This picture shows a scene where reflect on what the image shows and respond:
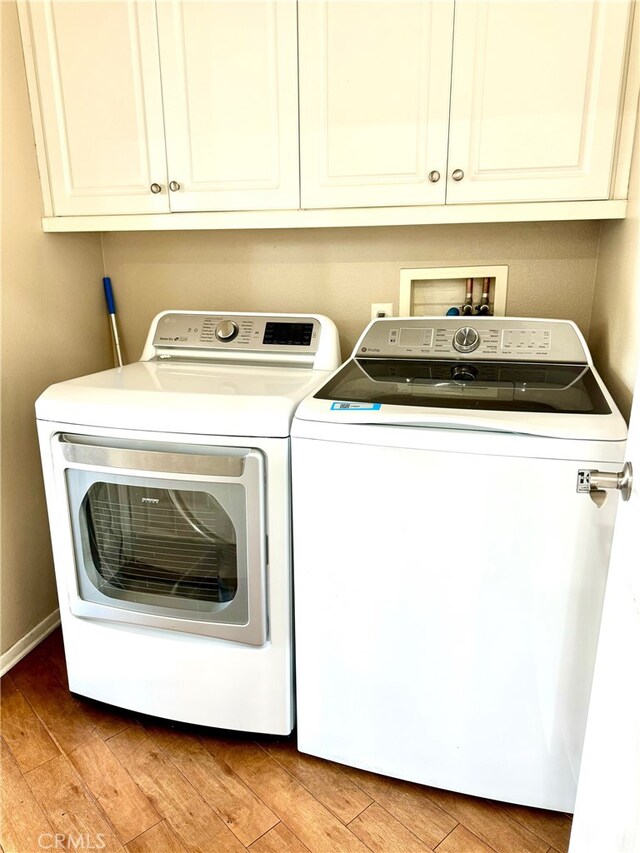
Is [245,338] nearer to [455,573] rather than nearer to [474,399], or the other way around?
[474,399]

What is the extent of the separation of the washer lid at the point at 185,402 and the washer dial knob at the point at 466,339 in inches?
16.3

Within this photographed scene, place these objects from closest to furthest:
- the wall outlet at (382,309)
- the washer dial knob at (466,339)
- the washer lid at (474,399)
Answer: the washer lid at (474,399) < the washer dial knob at (466,339) < the wall outlet at (382,309)

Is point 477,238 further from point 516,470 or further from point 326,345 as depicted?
point 516,470

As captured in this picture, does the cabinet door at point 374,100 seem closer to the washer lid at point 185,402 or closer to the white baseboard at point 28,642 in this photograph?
the washer lid at point 185,402

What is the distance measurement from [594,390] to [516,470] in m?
0.35

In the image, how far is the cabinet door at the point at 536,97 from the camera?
53.2 inches

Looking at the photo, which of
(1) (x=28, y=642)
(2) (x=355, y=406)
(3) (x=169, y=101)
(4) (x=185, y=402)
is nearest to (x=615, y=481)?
(2) (x=355, y=406)

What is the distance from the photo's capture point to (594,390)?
133 cm

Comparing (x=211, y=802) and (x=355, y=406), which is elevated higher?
(x=355, y=406)

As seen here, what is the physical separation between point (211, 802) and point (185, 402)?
0.98m

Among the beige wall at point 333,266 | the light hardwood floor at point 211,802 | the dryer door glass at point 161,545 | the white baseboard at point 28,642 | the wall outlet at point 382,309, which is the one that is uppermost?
the beige wall at point 333,266

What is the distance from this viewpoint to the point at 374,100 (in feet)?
4.89

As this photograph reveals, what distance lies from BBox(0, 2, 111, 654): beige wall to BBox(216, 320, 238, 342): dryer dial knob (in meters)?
0.58

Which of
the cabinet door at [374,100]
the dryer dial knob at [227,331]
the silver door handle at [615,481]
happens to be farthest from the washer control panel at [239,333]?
the silver door handle at [615,481]
